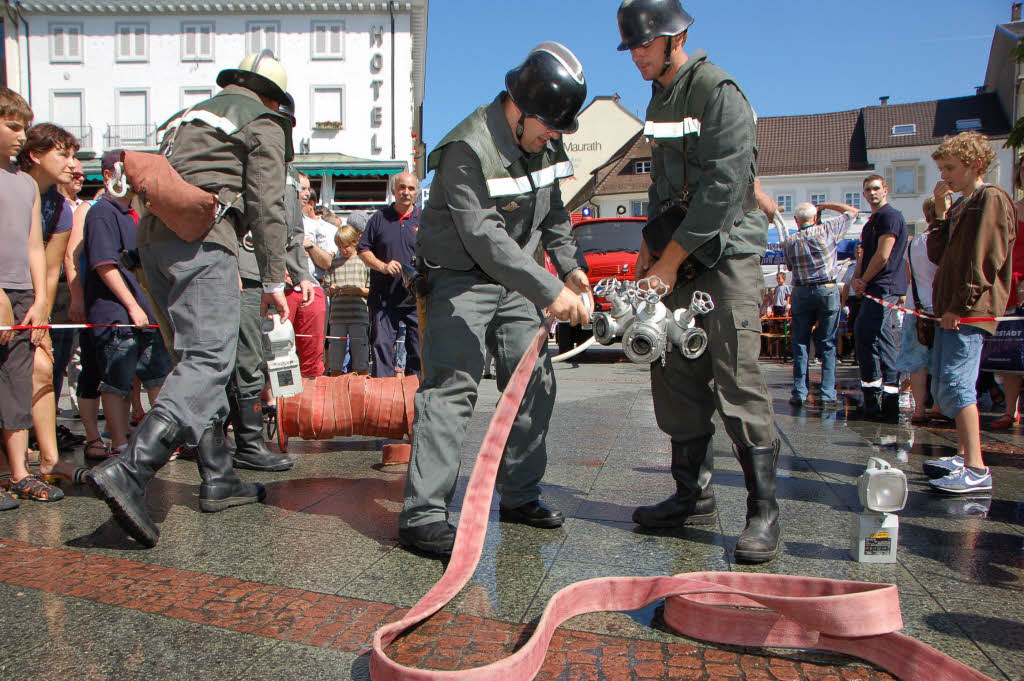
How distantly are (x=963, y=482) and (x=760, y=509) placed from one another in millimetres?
1750

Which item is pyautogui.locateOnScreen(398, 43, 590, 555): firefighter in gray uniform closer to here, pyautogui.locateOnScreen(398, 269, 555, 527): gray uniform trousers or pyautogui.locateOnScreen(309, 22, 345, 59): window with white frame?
pyautogui.locateOnScreen(398, 269, 555, 527): gray uniform trousers

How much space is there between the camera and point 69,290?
19.1 ft

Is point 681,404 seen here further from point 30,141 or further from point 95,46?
point 95,46

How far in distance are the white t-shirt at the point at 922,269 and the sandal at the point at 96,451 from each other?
6.76 metres

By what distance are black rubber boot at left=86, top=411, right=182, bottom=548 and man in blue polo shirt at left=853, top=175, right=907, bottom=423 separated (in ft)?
20.1

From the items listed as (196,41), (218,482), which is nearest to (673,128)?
(218,482)

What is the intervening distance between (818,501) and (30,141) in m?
4.68

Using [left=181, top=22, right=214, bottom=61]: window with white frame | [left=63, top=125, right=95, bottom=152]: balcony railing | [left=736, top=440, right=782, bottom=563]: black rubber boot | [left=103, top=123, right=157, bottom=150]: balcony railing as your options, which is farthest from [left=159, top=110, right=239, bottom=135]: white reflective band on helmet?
[left=181, top=22, right=214, bottom=61]: window with white frame

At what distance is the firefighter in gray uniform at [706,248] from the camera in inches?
118

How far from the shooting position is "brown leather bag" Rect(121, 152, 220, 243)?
3.22m

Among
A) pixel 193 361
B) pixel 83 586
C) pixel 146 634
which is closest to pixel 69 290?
pixel 193 361

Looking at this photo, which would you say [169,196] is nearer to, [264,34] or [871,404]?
[871,404]

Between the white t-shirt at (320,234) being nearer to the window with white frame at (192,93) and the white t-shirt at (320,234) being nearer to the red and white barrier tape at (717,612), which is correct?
the red and white barrier tape at (717,612)

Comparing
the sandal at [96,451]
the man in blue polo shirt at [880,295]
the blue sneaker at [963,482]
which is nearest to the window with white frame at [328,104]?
the man in blue polo shirt at [880,295]
